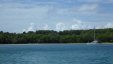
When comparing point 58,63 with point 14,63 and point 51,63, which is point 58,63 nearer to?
point 51,63

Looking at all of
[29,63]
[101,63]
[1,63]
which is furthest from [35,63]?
[101,63]

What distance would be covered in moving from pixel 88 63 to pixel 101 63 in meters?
1.93

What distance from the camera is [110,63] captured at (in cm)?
5741

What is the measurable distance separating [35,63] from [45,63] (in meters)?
1.70

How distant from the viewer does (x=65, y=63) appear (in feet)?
196

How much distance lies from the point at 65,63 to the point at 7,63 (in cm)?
885

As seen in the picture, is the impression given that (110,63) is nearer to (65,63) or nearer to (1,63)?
(65,63)

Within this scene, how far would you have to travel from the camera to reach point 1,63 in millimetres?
59500

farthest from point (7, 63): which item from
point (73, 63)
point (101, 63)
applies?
point (101, 63)

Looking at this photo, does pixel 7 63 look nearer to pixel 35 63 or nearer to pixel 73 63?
pixel 35 63

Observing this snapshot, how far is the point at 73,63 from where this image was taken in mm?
59250

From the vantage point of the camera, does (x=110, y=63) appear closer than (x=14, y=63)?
Yes

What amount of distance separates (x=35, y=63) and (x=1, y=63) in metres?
5.13

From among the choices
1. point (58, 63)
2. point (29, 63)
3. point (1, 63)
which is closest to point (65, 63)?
point (58, 63)
